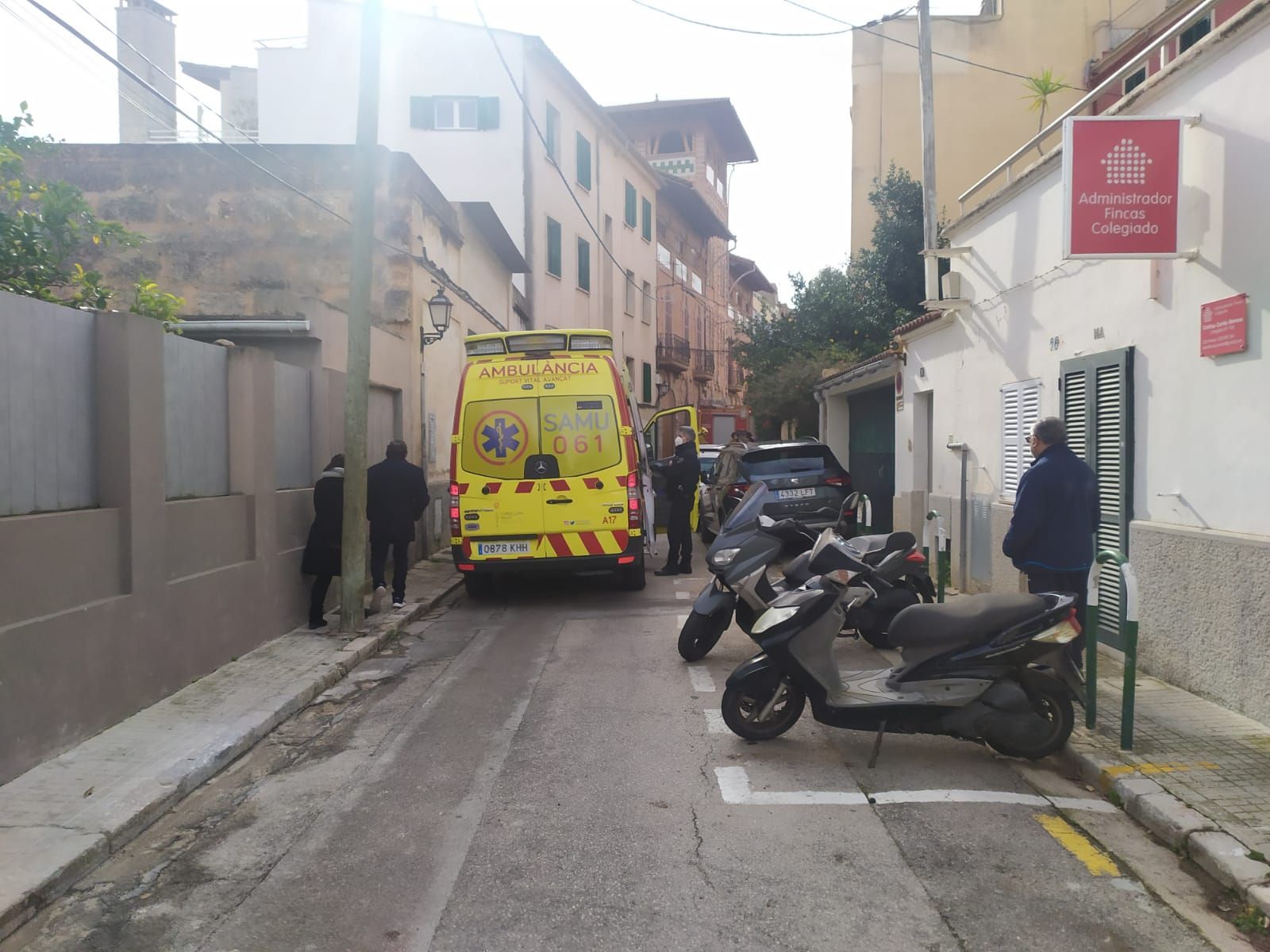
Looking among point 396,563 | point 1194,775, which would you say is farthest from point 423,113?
point 1194,775

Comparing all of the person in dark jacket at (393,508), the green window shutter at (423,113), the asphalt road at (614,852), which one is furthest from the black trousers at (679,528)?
the green window shutter at (423,113)

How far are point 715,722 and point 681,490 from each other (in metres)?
6.67

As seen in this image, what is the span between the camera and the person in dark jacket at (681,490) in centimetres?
1263

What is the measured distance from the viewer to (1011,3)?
21578 millimetres

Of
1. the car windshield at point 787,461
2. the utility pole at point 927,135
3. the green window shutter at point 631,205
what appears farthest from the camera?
the green window shutter at point 631,205

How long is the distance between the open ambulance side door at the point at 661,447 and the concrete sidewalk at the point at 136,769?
5.32m

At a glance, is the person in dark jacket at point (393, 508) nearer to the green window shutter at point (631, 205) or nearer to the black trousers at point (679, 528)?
the black trousers at point (679, 528)

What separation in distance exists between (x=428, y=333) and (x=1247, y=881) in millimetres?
12828

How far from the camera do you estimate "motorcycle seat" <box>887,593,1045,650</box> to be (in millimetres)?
5164

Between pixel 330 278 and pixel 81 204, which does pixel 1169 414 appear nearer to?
pixel 81 204

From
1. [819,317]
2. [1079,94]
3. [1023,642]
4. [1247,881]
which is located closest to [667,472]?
[1023,642]

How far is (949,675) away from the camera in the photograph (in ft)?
17.2

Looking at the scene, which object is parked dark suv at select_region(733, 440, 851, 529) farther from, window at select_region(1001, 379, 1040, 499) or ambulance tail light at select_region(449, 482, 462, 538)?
ambulance tail light at select_region(449, 482, 462, 538)

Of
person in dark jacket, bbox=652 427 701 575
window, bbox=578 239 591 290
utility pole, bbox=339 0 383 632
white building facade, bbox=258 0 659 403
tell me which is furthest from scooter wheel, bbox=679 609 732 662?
window, bbox=578 239 591 290
